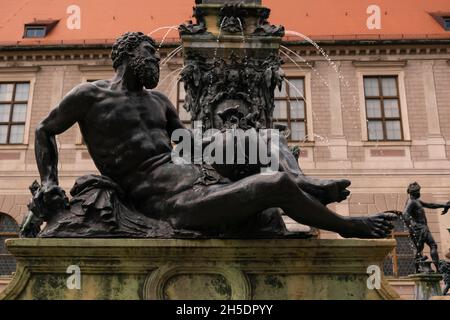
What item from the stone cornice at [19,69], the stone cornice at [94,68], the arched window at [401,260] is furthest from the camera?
the stone cornice at [19,69]

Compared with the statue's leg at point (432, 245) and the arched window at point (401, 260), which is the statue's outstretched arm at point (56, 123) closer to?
the statue's leg at point (432, 245)

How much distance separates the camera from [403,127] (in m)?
20.3

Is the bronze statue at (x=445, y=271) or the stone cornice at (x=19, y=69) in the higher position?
the stone cornice at (x=19, y=69)

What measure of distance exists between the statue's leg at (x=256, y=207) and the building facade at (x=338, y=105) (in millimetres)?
16456

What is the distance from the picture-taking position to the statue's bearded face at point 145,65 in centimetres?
316

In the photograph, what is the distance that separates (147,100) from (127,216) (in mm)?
747

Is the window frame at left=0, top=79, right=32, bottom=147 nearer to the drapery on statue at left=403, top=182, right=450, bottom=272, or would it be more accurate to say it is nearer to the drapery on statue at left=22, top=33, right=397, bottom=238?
the drapery on statue at left=403, top=182, right=450, bottom=272

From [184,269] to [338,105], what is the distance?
18499 mm

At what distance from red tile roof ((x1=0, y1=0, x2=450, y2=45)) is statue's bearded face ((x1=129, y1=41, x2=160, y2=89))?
62.5 ft

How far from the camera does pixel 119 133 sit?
121 inches

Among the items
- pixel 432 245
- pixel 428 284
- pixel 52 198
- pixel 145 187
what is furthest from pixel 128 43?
pixel 432 245

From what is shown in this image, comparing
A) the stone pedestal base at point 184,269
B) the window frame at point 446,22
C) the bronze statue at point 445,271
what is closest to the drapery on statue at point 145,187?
the stone pedestal base at point 184,269

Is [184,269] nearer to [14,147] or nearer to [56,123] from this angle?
[56,123]

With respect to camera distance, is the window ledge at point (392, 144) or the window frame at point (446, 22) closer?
the window ledge at point (392, 144)
